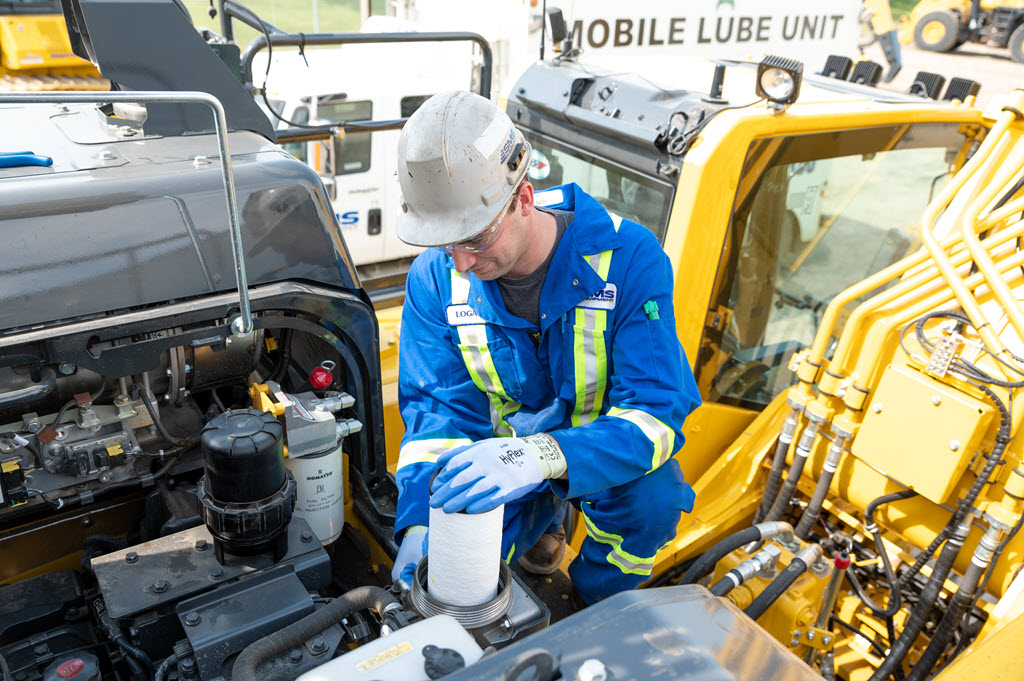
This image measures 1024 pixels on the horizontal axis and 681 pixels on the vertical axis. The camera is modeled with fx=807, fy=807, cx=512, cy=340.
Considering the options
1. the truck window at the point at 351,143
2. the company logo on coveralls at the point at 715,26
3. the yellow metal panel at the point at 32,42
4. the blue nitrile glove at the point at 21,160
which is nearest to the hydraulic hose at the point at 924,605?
the blue nitrile glove at the point at 21,160

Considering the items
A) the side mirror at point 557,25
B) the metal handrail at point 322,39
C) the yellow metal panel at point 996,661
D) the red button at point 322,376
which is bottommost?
the yellow metal panel at point 996,661

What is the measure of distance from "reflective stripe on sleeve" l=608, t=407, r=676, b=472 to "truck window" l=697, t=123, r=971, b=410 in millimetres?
1144

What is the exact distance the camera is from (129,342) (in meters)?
1.66

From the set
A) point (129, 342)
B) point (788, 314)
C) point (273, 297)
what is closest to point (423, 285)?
point (273, 297)

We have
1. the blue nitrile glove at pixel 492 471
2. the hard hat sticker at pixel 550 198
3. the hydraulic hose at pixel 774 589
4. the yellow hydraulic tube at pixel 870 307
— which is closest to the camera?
the blue nitrile glove at pixel 492 471

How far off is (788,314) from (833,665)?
1.38 m

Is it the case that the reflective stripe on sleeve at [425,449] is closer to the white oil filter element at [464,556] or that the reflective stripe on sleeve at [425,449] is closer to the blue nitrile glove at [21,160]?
the white oil filter element at [464,556]

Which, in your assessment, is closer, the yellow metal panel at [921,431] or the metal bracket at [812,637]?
the yellow metal panel at [921,431]

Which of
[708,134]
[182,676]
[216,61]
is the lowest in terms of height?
[182,676]

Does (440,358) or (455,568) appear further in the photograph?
(440,358)

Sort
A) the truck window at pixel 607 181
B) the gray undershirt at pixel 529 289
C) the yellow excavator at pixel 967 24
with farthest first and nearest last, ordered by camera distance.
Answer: the yellow excavator at pixel 967 24 < the truck window at pixel 607 181 < the gray undershirt at pixel 529 289

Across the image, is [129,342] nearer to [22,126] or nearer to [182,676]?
[182,676]

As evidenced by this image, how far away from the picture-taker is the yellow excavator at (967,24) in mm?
16016

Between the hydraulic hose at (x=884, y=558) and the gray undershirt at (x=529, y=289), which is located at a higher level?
the gray undershirt at (x=529, y=289)
